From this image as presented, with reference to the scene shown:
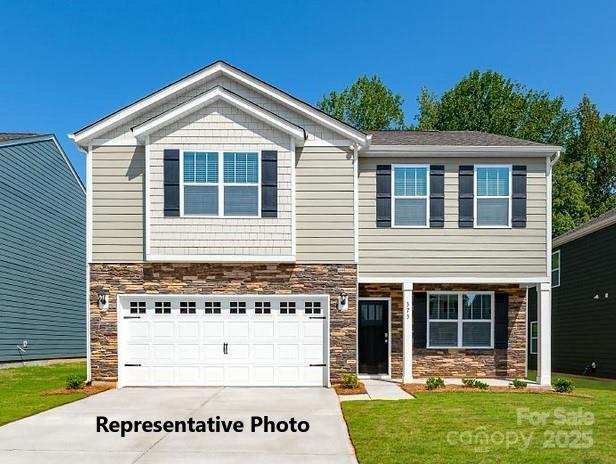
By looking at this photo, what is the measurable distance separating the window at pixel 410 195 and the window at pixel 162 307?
5991mm

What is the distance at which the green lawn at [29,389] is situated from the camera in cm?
1183

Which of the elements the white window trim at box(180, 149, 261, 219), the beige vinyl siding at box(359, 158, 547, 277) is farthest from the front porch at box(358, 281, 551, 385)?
the white window trim at box(180, 149, 261, 219)

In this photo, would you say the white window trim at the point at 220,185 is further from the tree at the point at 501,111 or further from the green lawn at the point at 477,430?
the tree at the point at 501,111

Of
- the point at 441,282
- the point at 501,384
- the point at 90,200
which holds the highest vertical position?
the point at 90,200

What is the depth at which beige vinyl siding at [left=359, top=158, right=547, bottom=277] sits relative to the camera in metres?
16.3

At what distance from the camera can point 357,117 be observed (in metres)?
40.5

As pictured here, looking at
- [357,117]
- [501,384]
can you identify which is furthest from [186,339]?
[357,117]

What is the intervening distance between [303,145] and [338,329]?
4.46 meters

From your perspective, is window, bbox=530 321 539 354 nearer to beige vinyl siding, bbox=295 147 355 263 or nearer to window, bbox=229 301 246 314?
beige vinyl siding, bbox=295 147 355 263

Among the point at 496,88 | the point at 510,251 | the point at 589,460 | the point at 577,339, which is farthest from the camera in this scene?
the point at 496,88

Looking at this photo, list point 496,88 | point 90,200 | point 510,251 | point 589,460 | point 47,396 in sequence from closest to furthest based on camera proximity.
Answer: point 589,460
point 47,396
point 90,200
point 510,251
point 496,88

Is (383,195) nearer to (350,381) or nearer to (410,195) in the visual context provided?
(410,195)

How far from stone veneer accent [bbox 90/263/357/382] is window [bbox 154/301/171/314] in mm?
313

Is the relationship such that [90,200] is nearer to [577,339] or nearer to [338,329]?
[338,329]
